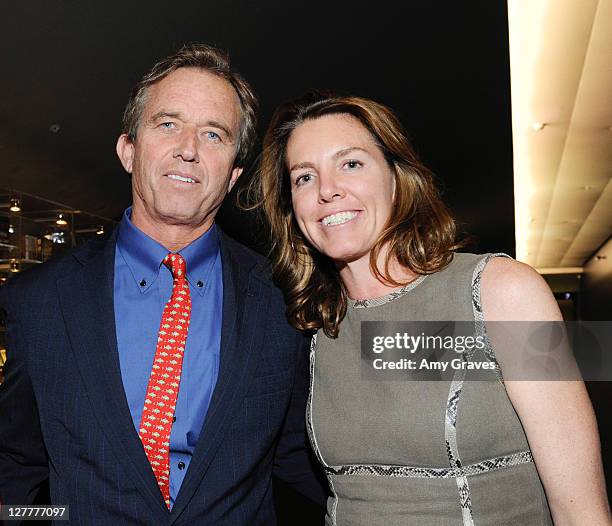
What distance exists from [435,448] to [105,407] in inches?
32.0

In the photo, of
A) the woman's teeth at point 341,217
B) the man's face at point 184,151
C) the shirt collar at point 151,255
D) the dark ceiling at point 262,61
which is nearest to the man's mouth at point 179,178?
the man's face at point 184,151

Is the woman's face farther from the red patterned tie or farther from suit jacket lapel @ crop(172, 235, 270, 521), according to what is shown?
the red patterned tie

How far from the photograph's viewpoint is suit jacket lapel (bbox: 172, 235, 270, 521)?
161cm

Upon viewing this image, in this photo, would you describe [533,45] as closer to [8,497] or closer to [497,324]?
[497,324]

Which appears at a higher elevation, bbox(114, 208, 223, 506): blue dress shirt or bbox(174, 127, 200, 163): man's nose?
bbox(174, 127, 200, 163): man's nose

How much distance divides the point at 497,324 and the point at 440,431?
29 cm

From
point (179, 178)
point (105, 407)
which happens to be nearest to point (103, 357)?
point (105, 407)

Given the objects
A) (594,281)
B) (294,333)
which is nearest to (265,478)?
(294,333)

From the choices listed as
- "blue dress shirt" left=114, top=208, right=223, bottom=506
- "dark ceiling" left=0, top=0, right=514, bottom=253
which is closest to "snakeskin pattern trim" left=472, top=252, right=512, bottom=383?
"blue dress shirt" left=114, top=208, right=223, bottom=506

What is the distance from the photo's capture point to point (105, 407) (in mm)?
1578

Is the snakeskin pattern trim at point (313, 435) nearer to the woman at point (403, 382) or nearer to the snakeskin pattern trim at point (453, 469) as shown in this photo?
the woman at point (403, 382)

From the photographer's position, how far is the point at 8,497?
172 cm

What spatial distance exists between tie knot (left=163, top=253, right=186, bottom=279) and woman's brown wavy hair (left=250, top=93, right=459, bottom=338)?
13.6 inches

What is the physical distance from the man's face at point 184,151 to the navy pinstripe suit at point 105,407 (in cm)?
18
